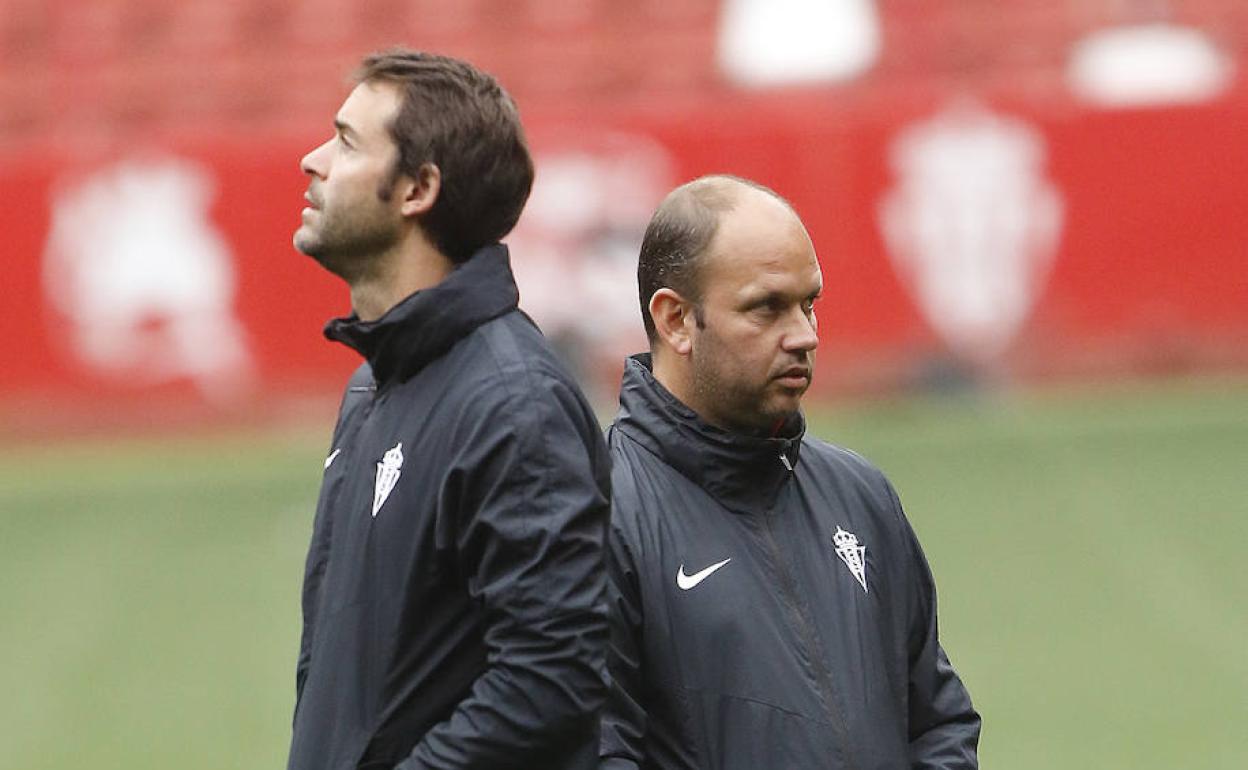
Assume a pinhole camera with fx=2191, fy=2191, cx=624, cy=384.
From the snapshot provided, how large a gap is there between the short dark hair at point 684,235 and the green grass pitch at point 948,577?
14.5 ft

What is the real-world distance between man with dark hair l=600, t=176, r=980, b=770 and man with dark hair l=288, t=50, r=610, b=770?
0.22 m

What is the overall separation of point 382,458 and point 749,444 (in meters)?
0.60

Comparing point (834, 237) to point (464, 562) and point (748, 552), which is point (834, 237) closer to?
point (748, 552)

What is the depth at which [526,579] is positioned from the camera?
10.1 ft

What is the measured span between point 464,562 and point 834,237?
36.4 feet

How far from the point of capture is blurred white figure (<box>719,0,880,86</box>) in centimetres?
1575

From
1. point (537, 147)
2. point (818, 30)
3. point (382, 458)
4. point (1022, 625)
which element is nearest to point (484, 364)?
point (382, 458)

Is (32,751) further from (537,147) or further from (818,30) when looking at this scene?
(818,30)

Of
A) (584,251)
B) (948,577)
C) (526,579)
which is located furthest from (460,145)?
(584,251)

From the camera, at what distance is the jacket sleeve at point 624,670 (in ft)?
10.9

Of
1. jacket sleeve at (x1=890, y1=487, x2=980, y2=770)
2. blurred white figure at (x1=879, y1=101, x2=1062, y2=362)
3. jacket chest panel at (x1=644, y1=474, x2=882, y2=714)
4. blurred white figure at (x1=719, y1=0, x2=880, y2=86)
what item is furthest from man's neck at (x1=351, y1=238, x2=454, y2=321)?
blurred white figure at (x1=719, y1=0, x2=880, y2=86)

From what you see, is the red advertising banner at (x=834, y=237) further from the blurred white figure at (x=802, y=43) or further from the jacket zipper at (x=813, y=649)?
the jacket zipper at (x=813, y=649)

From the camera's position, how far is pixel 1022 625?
937cm

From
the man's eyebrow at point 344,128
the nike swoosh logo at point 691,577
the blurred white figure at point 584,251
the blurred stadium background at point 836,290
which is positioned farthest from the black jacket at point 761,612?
the blurred white figure at point 584,251
